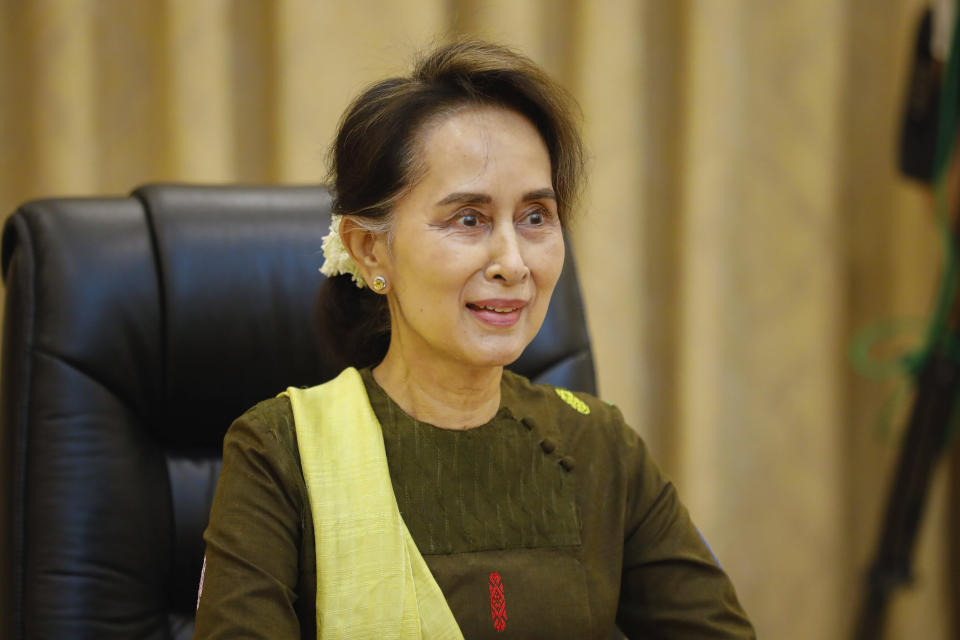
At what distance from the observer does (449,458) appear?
1.12 m

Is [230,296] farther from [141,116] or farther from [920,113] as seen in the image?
[920,113]

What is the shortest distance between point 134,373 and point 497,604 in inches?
22.4

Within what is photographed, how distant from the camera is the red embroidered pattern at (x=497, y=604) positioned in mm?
1064

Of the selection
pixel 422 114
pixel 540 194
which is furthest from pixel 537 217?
pixel 422 114

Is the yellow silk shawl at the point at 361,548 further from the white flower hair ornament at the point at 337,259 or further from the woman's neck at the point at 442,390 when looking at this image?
the white flower hair ornament at the point at 337,259

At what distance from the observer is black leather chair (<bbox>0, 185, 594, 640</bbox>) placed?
124 centimetres

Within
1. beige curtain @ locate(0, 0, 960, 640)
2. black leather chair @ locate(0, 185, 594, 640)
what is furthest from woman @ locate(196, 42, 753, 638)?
beige curtain @ locate(0, 0, 960, 640)

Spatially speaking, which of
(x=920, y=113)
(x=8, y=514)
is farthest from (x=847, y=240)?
(x=8, y=514)

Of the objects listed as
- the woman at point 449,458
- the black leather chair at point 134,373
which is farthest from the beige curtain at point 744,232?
the woman at point 449,458

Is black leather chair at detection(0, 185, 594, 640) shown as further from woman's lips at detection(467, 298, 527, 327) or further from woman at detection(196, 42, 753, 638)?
woman's lips at detection(467, 298, 527, 327)

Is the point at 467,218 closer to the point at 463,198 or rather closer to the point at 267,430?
the point at 463,198

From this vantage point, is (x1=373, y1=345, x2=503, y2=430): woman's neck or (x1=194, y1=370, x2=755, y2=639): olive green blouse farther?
(x1=373, y1=345, x2=503, y2=430): woman's neck

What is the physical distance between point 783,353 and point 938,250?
40cm

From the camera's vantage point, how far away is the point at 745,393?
230 centimetres
